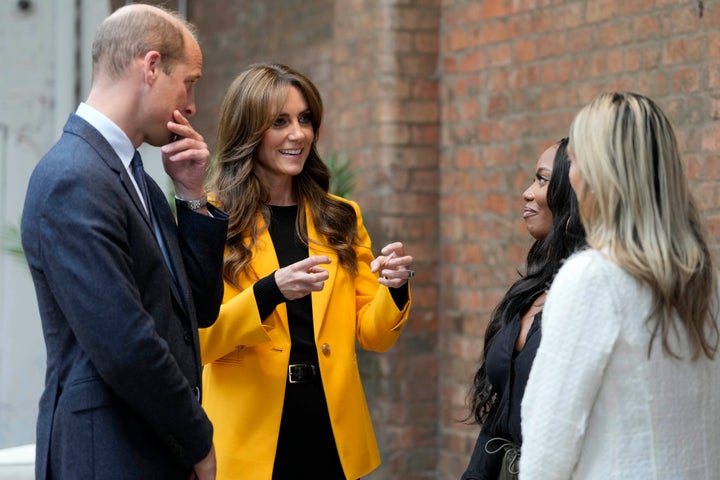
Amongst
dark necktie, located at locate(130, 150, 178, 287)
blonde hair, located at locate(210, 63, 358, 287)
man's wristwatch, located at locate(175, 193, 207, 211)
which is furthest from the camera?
blonde hair, located at locate(210, 63, 358, 287)

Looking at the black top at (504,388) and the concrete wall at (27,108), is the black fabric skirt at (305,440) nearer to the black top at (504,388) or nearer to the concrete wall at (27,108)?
the black top at (504,388)

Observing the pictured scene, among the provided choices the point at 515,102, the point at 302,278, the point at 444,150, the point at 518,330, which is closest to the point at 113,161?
the point at 302,278

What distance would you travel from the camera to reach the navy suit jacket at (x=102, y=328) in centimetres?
263

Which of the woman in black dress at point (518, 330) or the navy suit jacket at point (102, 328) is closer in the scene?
the navy suit jacket at point (102, 328)

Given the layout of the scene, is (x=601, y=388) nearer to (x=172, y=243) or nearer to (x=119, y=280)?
(x=119, y=280)

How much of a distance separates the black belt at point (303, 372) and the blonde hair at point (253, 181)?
0.33 meters

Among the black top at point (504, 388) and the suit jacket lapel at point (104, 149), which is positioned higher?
the suit jacket lapel at point (104, 149)

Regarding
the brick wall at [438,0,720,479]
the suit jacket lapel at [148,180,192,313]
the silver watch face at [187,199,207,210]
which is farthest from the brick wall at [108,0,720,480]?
the suit jacket lapel at [148,180,192,313]

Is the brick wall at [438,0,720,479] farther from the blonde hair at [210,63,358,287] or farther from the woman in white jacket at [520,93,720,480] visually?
the woman in white jacket at [520,93,720,480]

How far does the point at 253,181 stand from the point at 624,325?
171 centimetres

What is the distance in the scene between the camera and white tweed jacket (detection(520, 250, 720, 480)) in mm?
2441

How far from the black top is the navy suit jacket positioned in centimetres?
85

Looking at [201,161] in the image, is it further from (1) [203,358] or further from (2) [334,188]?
(2) [334,188]

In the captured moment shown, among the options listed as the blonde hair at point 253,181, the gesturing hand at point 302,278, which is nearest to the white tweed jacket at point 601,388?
the gesturing hand at point 302,278
